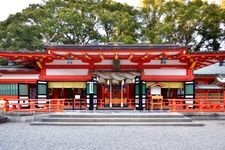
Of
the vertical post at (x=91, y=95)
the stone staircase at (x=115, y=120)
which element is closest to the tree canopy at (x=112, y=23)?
the vertical post at (x=91, y=95)

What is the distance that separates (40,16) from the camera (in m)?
36.2

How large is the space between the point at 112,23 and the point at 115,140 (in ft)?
82.7

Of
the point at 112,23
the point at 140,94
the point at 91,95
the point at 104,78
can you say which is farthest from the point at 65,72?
the point at 112,23

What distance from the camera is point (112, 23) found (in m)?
35.9

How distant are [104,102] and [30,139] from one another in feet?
39.5

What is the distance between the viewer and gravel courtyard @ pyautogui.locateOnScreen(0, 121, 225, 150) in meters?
10.5

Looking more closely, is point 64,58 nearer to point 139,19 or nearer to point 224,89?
point 224,89

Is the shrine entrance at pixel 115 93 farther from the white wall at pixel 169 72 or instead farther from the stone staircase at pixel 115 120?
the stone staircase at pixel 115 120

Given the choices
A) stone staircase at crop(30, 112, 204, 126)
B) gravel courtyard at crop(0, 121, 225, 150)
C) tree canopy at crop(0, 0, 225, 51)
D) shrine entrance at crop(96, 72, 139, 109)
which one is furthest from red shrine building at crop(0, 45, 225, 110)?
tree canopy at crop(0, 0, 225, 51)

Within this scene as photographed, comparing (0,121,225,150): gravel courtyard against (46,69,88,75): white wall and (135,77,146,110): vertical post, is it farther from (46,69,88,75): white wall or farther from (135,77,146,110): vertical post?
(46,69,88,75): white wall

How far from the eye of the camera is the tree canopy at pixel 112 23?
34625 millimetres

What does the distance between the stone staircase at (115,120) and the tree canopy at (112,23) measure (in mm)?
16800

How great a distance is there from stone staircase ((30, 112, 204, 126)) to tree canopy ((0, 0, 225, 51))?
1680 cm

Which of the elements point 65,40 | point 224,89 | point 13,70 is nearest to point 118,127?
point 13,70
